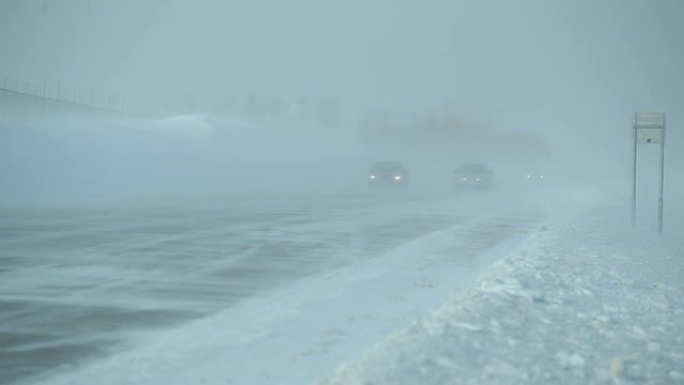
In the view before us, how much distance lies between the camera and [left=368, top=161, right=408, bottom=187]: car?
5597 cm

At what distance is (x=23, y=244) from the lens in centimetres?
1593

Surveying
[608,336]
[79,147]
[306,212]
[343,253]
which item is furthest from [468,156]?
[608,336]

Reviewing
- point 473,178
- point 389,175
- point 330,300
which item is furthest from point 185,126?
point 330,300

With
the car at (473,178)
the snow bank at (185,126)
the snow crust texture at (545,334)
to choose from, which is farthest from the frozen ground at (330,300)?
the snow bank at (185,126)

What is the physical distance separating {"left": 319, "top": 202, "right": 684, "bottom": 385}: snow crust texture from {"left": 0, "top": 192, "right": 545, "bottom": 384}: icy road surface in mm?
636

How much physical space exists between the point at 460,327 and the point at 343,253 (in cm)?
780

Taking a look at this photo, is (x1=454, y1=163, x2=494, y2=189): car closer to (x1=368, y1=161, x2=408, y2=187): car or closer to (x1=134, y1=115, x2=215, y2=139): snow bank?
(x1=368, y1=161, x2=408, y2=187): car

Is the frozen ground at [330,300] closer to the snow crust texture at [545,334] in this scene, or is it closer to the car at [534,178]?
the snow crust texture at [545,334]

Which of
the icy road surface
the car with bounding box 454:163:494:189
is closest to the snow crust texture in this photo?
the icy road surface

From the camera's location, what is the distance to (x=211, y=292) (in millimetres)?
10922

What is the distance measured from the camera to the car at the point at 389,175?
56.0 m

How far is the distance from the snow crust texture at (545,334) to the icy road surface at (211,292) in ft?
2.09

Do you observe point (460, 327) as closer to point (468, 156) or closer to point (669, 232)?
point (669, 232)

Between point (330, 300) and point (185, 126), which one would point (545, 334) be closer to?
point (330, 300)
